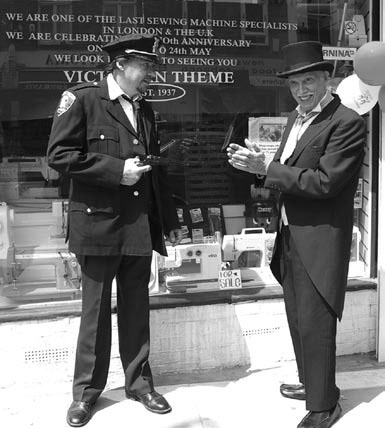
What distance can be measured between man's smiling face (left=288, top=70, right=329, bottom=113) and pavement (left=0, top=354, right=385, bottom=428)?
1.62 m

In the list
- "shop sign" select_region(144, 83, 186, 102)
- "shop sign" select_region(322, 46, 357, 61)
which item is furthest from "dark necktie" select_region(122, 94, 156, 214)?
"shop sign" select_region(322, 46, 357, 61)

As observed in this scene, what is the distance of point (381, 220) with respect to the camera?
382cm

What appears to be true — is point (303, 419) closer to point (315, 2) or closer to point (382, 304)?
point (382, 304)

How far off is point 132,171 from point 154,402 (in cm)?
125

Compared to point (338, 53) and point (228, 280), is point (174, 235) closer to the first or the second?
point (228, 280)

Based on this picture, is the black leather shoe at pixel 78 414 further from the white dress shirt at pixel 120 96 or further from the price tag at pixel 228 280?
the white dress shirt at pixel 120 96

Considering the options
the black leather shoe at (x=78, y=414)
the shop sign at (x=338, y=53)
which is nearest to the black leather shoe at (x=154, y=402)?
the black leather shoe at (x=78, y=414)

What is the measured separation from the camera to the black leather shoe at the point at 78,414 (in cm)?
298

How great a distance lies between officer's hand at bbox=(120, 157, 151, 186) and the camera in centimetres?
284

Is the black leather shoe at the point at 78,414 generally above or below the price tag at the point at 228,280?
below

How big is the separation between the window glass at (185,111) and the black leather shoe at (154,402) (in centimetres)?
84

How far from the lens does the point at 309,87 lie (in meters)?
2.83

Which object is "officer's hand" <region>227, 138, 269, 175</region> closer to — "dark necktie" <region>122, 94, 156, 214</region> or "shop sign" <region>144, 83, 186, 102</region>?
"dark necktie" <region>122, 94, 156, 214</region>

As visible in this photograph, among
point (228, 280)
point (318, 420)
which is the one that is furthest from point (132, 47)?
point (318, 420)
